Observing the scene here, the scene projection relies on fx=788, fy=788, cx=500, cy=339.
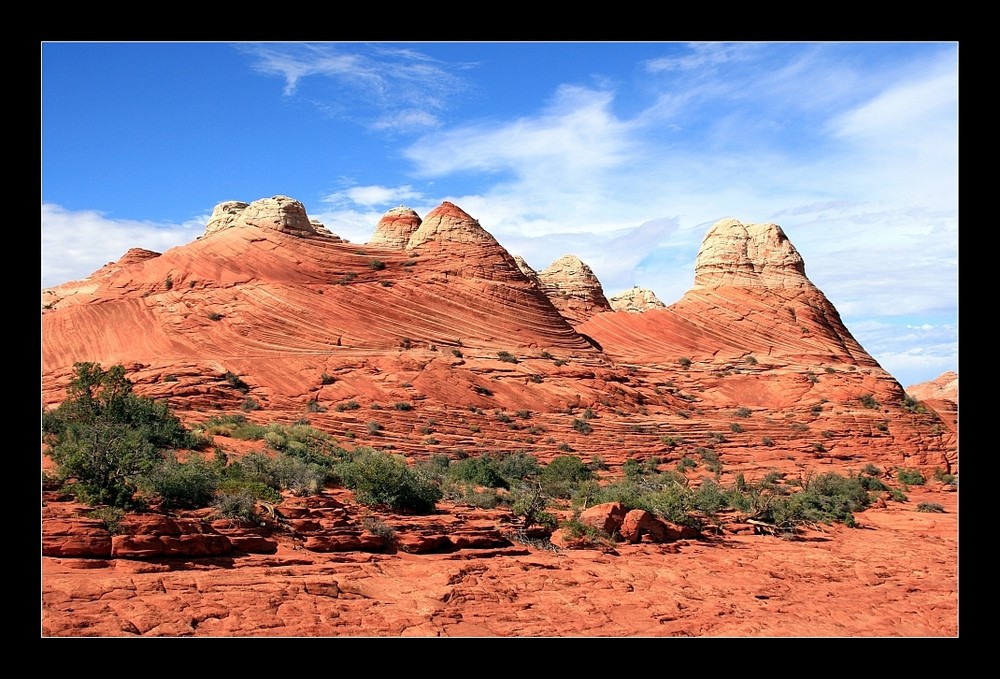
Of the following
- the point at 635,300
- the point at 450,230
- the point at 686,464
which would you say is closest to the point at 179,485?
the point at 686,464

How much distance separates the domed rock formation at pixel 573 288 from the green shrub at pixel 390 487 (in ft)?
130

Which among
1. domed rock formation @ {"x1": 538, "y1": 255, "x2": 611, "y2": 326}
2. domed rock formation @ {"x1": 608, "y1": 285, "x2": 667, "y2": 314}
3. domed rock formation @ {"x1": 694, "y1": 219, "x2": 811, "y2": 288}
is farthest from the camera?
domed rock formation @ {"x1": 608, "y1": 285, "x2": 667, "y2": 314}

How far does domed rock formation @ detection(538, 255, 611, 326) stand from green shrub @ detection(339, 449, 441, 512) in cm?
3950

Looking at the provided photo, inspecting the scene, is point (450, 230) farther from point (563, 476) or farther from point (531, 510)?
point (531, 510)

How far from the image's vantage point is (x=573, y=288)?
182 feet

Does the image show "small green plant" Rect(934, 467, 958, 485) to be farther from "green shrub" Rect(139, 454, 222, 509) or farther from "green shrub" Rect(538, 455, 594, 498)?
"green shrub" Rect(139, 454, 222, 509)

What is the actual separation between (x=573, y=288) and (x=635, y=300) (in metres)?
9.88

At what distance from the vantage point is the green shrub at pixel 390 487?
1224 cm

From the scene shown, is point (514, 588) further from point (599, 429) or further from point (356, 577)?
point (599, 429)

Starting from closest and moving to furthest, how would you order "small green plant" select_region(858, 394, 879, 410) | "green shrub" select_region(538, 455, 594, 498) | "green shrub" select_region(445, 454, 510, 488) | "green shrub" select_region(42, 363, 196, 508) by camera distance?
1. "green shrub" select_region(42, 363, 196, 508)
2. "green shrub" select_region(445, 454, 510, 488)
3. "green shrub" select_region(538, 455, 594, 498)
4. "small green plant" select_region(858, 394, 879, 410)

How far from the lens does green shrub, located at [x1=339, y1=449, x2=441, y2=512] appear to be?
12242mm

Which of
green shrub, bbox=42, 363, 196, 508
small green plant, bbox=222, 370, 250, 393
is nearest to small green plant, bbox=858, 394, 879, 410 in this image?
small green plant, bbox=222, 370, 250, 393

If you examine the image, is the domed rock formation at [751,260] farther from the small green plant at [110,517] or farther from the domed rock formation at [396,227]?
Answer: the small green plant at [110,517]
